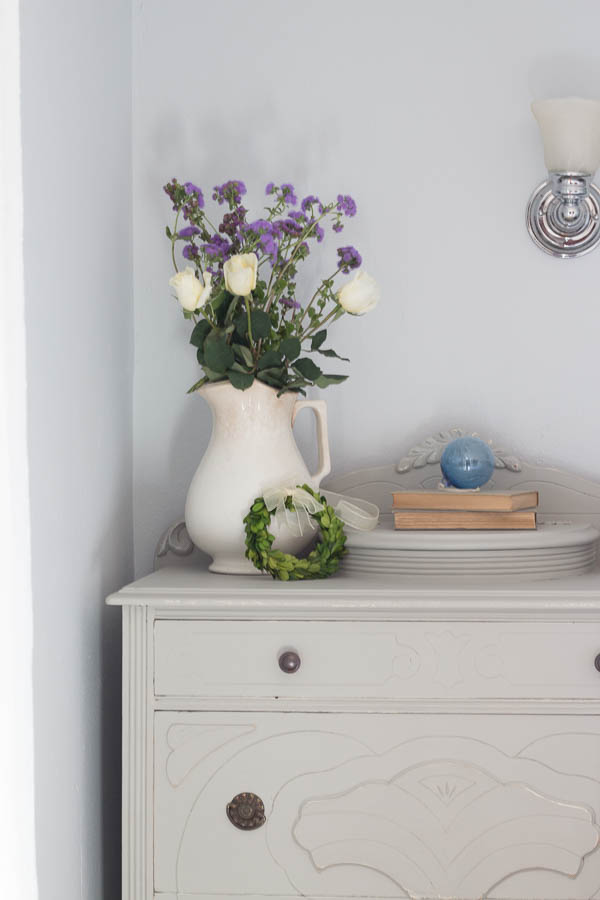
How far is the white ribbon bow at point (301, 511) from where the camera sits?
1336 millimetres

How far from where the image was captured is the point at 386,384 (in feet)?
5.45

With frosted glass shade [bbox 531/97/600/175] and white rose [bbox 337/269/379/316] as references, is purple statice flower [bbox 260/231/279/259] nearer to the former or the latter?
white rose [bbox 337/269/379/316]

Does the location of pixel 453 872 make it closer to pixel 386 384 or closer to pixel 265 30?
pixel 386 384

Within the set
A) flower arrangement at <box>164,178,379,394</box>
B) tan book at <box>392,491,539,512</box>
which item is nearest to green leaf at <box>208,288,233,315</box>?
flower arrangement at <box>164,178,379,394</box>

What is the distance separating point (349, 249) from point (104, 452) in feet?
1.66

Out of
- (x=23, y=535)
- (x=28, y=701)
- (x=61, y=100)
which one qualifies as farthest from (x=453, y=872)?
(x=61, y=100)

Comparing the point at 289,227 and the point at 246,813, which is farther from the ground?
the point at 289,227

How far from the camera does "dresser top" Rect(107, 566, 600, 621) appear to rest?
1.21m

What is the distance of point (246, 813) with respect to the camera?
4.05ft

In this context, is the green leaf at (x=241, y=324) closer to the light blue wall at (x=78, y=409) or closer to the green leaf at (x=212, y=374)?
the green leaf at (x=212, y=374)

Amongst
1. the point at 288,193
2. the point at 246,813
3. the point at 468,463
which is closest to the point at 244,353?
the point at 288,193

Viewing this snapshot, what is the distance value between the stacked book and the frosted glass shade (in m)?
0.58

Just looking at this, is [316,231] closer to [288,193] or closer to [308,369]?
[288,193]

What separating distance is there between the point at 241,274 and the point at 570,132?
0.65 m
